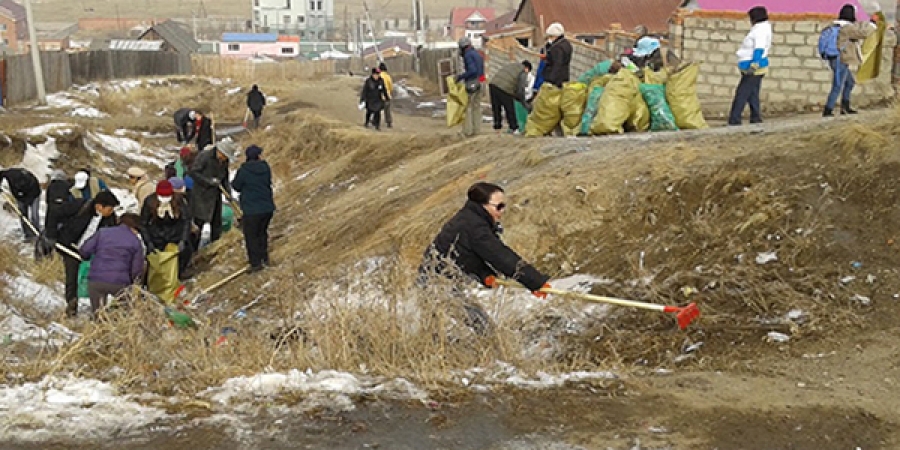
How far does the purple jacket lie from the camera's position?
755 cm

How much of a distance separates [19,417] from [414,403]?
74.2 inches

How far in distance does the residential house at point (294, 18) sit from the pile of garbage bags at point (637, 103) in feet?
340

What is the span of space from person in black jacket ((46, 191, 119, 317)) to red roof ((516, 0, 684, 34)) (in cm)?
3379

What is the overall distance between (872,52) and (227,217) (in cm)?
808

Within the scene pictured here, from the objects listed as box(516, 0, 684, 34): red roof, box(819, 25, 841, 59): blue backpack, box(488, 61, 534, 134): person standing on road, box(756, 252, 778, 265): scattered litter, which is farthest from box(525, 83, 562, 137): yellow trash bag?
box(516, 0, 684, 34): red roof

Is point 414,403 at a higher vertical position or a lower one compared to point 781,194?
lower

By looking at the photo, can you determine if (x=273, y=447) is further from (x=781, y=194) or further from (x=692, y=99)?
(x=692, y=99)

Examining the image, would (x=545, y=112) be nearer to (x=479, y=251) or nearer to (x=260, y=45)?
(x=479, y=251)

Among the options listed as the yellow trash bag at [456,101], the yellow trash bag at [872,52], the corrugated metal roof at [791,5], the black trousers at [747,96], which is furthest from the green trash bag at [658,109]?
the corrugated metal roof at [791,5]

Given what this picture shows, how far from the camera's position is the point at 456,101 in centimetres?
1434

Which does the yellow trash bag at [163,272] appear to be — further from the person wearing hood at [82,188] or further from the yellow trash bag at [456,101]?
the yellow trash bag at [456,101]

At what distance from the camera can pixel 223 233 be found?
11.9 metres

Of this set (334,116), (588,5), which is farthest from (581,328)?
(588,5)

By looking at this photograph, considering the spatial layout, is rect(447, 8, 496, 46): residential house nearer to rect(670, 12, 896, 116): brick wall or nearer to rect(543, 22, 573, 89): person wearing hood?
rect(670, 12, 896, 116): brick wall
